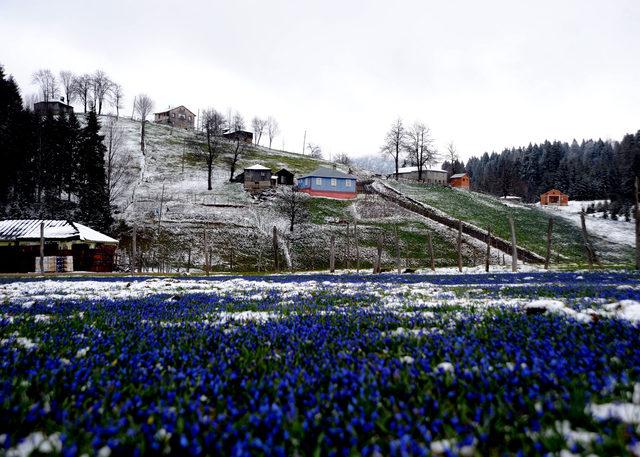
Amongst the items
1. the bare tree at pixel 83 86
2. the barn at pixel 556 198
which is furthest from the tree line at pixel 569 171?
the bare tree at pixel 83 86

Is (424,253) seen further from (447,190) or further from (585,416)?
(585,416)

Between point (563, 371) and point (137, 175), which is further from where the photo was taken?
point (137, 175)

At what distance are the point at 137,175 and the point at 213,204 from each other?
27.6m

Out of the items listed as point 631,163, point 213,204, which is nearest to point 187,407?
point 213,204

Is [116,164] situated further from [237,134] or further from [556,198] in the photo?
[556,198]

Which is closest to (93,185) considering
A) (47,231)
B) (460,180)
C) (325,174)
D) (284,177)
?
(47,231)

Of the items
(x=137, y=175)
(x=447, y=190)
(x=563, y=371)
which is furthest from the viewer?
(x=447, y=190)

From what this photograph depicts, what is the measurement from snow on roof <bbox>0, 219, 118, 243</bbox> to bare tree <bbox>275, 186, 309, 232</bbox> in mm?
32183

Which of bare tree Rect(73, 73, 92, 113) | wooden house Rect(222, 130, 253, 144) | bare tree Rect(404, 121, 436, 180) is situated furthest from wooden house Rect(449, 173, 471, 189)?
bare tree Rect(73, 73, 92, 113)

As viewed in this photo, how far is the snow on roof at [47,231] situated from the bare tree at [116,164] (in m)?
24.5

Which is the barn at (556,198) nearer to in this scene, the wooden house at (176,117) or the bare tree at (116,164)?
the bare tree at (116,164)

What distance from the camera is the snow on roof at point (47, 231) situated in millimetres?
40562

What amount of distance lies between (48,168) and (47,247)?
31324 millimetres

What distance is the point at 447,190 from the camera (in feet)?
325
